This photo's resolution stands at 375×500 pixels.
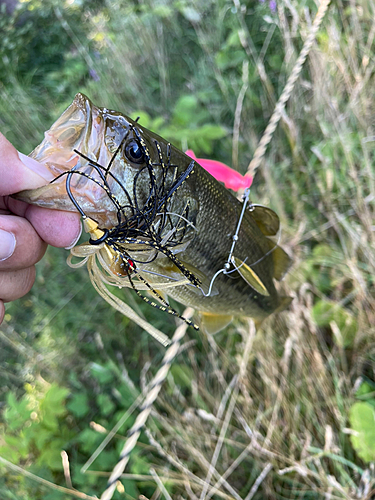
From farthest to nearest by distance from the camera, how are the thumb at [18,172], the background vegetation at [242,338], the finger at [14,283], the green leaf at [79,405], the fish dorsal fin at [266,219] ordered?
the green leaf at [79,405] < the background vegetation at [242,338] < the fish dorsal fin at [266,219] < the finger at [14,283] < the thumb at [18,172]

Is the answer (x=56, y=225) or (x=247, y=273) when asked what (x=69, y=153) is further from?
(x=247, y=273)

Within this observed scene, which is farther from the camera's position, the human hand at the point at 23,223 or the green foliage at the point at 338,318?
the green foliage at the point at 338,318

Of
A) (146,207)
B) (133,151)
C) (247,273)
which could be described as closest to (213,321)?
(247,273)

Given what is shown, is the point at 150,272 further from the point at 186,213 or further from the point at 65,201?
the point at 65,201

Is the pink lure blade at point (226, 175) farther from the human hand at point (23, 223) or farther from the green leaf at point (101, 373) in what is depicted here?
the green leaf at point (101, 373)

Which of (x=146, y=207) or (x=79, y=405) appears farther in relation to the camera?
(x=79, y=405)

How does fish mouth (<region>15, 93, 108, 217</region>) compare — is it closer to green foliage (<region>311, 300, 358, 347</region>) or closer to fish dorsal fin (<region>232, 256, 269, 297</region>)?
fish dorsal fin (<region>232, 256, 269, 297</region>)

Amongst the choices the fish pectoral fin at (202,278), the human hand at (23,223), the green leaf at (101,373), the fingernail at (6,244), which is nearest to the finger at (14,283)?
the human hand at (23,223)
